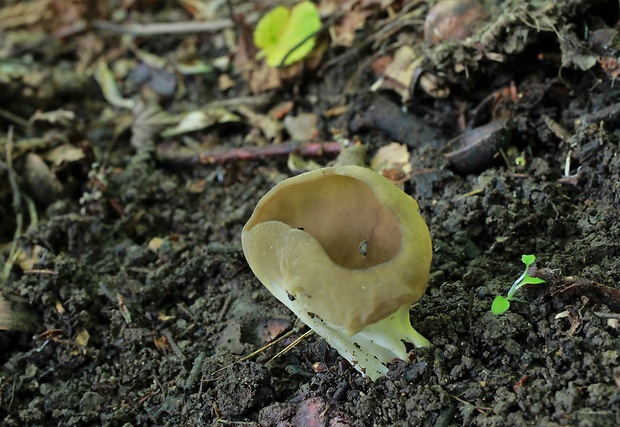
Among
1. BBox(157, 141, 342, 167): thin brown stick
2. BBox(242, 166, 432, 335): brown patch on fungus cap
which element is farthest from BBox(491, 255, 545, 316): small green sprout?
BBox(157, 141, 342, 167): thin brown stick

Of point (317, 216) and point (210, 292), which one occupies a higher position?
point (317, 216)

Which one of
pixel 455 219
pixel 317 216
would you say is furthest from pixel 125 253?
pixel 455 219

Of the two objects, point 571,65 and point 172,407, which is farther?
point 571,65

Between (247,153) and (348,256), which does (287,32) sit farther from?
(348,256)

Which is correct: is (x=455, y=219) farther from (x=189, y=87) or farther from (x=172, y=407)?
(x=189, y=87)

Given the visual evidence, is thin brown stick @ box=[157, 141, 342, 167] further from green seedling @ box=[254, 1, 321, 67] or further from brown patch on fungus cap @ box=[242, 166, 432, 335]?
brown patch on fungus cap @ box=[242, 166, 432, 335]

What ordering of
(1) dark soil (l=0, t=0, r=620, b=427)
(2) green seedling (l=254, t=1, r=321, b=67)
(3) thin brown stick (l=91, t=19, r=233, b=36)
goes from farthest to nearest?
(3) thin brown stick (l=91, t=19, r=233, b=36) → (2) green seedling (l=254, t=1, r=321, b=67) → (1) dark soil (l=0, t=0, r=620, b=427)

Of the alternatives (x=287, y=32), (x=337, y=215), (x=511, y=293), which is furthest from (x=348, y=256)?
(x=287, y=32)
